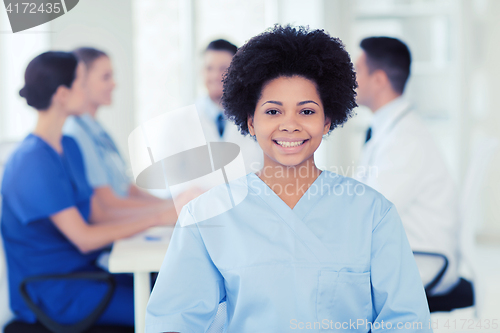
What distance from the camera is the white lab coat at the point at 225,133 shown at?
2.21 metres

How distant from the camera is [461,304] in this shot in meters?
1.49

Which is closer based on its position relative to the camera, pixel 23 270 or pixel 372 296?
pixel 372 296

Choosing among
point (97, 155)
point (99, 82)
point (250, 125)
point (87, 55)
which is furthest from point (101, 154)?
point (250, 125)

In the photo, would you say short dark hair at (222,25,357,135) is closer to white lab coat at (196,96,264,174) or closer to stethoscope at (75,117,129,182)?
white lab coat at (196,96,264,174)

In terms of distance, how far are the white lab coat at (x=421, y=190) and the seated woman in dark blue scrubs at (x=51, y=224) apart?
81 centimetres

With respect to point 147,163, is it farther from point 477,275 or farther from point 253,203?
point 477,275

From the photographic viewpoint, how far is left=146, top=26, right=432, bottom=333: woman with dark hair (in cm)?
86

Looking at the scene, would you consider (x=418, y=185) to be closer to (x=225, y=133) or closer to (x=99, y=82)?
(x=225, y=133)

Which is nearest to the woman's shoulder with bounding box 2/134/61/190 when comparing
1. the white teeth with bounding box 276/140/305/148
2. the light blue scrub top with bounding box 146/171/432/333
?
the light blue scrub top with bounding box 146/171/432/333

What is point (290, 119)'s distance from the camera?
89 cm

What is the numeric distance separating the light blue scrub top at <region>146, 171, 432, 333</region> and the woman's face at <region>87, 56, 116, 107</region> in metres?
1.74

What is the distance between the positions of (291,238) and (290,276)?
3.0 inches

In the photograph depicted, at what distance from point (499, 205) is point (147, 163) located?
10.9 feet

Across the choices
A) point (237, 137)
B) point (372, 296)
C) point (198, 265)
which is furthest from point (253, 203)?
point (237, 137)
